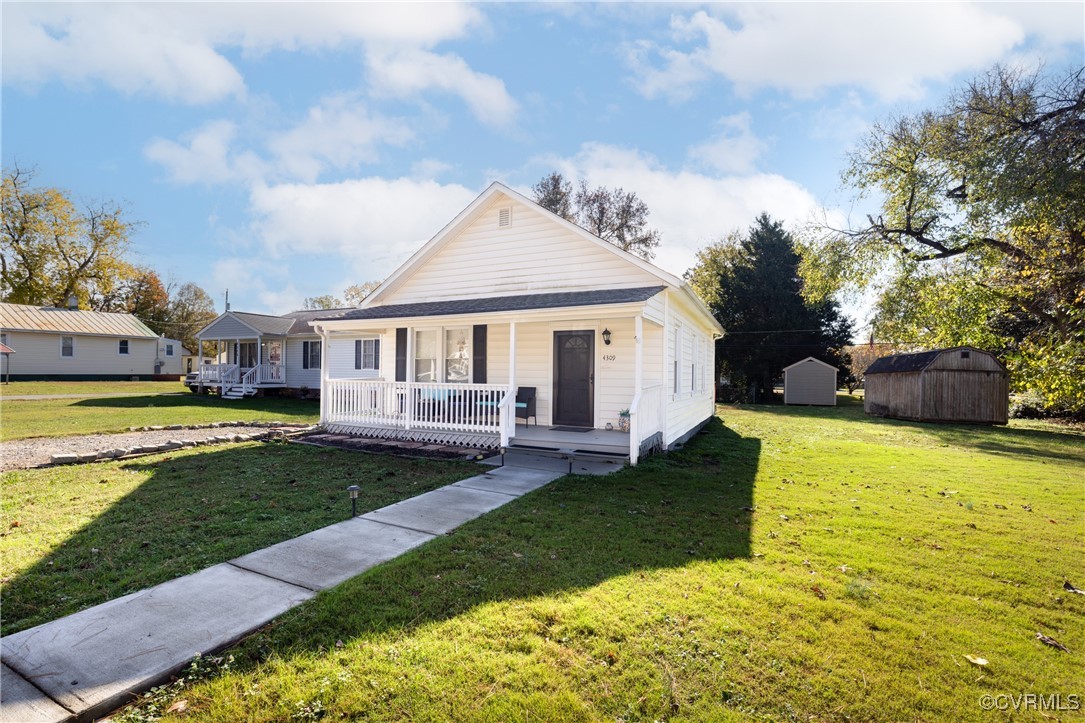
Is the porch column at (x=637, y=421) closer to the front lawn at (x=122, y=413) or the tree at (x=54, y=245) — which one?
the front lawn at (x=122, y=413)

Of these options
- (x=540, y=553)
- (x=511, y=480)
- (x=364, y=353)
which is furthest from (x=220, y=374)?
(x=540, y=553)

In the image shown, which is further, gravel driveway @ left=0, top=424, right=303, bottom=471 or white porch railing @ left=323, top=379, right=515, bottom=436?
white porch railing @ left=323, top=379, right=515, bottom=436

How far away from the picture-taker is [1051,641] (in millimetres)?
3291

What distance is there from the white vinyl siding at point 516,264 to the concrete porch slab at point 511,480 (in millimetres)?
4795

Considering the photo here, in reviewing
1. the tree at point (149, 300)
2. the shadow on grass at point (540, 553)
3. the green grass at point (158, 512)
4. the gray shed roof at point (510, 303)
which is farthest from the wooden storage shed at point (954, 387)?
the tree at point (149, 300)

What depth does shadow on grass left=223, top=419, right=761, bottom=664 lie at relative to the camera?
329cm

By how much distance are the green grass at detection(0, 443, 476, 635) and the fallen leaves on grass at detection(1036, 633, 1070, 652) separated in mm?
6258

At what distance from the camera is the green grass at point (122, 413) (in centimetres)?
1249

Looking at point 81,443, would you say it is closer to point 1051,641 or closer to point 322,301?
point 1051,641

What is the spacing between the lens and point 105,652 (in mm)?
2873

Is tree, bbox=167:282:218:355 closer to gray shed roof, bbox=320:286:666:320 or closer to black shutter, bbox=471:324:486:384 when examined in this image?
gray shed roof, bbox=320:286:666:320

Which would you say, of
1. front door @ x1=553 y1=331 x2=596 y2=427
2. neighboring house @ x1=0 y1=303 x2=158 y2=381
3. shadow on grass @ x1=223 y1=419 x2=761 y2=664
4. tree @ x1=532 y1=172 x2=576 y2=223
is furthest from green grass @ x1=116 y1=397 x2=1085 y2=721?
neighboring house @ x1=0 y1=303 x2=158 y2=381

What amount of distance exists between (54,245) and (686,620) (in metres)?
52.4

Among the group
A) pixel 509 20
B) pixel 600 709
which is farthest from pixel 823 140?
pixel 600 709
